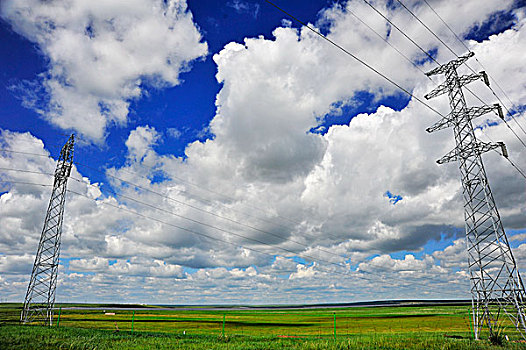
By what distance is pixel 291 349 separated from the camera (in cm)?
2131

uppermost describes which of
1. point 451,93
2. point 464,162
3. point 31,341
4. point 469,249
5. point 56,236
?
point 451,93

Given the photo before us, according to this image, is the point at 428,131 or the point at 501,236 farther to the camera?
the point at 428,131

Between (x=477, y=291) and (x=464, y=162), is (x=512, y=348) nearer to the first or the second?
(x=477, y=291)

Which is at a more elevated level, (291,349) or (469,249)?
(469,249)

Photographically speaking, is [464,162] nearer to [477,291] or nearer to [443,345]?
[477,291]

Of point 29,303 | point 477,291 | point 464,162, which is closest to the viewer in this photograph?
point 477,291

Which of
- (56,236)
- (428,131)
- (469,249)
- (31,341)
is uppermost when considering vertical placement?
(428,131)

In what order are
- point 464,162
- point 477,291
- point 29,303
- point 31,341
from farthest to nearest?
point 29,303 → point 464,162 → point 477,291 → point 31,341

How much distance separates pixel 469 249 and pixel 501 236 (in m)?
Answer: 2.95

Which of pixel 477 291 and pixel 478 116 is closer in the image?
pixel 477 291

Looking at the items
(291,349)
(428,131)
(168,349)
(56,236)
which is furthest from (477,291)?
(56,236)

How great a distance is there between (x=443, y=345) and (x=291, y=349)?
10324 mm

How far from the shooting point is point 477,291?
28.6 m

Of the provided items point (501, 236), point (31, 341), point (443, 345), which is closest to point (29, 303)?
point (31, 341)
